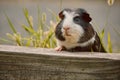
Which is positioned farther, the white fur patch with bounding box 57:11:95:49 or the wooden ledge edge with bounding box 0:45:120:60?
the white fur patch with bounding box 57:11:95:49

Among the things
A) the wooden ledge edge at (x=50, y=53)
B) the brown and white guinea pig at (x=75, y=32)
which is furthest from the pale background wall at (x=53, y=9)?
the wooden ledge edge at (x=50, y=53)

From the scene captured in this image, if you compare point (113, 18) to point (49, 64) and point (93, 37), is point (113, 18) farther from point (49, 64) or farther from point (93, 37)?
point (49, 64)

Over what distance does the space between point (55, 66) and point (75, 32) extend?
34 cm

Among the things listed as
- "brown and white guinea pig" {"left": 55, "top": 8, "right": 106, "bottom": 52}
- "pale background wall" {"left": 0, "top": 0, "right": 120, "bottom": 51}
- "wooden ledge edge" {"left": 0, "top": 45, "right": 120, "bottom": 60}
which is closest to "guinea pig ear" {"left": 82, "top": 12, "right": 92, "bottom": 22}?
"brown and white guinea pig" {"left": 55, "top": 8, "right": 106, "bottom": 52}

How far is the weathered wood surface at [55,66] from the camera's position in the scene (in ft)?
7.68

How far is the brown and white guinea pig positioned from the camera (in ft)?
8.64

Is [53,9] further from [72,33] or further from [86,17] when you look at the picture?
[72,33]

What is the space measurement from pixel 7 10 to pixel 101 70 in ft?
15.9

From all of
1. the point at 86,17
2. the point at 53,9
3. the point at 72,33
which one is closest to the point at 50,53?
the point at 72,33

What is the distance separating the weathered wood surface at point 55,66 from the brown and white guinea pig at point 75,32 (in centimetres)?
25

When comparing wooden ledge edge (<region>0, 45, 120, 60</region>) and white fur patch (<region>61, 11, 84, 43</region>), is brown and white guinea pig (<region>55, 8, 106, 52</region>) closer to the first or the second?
white fur patch (<region>61, 11, 84, 43</region>)

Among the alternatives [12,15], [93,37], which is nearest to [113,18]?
[12,15]

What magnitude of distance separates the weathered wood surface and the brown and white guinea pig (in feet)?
0.82

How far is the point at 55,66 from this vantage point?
2.37 m
